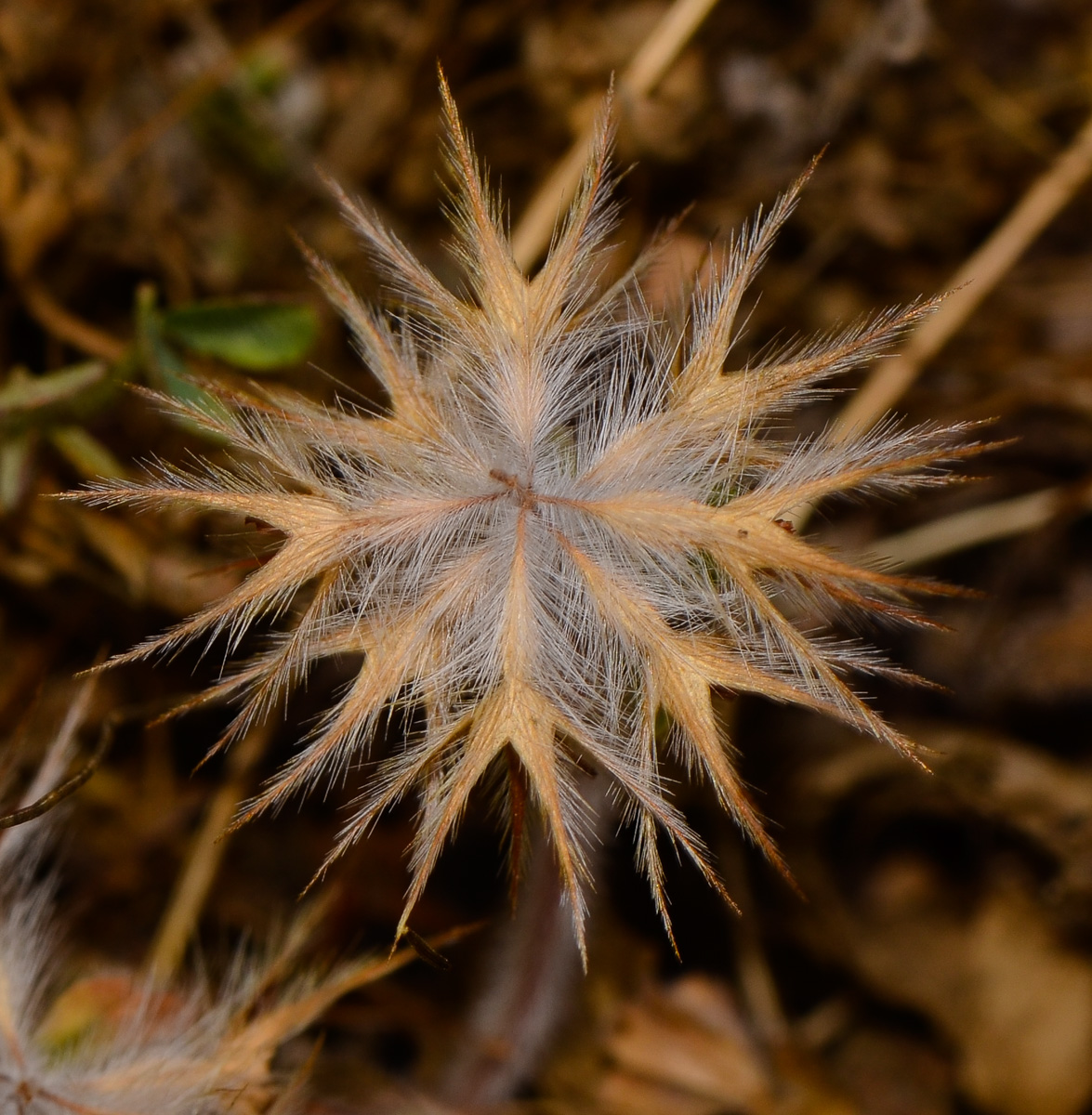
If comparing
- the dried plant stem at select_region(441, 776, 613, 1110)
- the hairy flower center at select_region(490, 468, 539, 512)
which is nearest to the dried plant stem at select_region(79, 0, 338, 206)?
the hairy flower center at select_region(490, 468, 539, 512)

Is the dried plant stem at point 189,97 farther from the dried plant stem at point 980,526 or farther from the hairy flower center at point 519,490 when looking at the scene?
the dried plant stem at point 980,526

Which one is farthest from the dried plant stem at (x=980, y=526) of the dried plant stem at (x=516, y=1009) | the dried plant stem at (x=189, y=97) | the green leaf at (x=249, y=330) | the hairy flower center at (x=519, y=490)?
the dried plant stem at (x=189, y=97)

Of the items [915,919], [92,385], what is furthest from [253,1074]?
[915,919]

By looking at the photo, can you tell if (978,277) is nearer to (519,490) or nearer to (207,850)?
(519,490)

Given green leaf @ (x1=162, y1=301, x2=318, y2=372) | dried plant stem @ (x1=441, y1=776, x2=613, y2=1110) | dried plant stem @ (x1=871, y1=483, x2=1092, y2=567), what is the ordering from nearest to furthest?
green leaf @ (x1=162, y1=301, x2=318, y2=372), dried plant stem @ (x1=441, y1=776, x2=613, y2=1110), dried plant stem @ (x1=871, y1=483, x2=1092, y2=567)

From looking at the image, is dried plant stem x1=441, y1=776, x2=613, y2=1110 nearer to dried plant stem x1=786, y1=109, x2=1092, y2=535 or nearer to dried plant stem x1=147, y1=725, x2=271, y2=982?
dried plant stem x1=147, y1=725, x2=271, y2=982

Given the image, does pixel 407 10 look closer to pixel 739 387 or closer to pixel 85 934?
pixel 739 387
